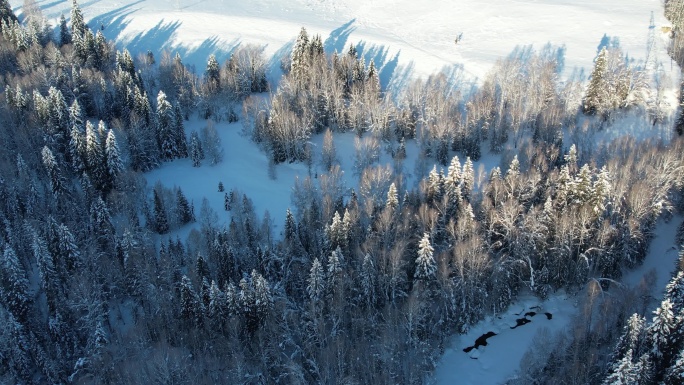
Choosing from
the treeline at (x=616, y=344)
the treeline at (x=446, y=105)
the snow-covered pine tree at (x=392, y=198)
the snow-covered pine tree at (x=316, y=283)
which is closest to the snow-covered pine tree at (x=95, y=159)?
the treeline at (x=446, y=105)

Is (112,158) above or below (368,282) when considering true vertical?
above

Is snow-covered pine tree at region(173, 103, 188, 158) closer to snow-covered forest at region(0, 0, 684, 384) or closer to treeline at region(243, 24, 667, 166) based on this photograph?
snow-covered forest at region(0, 0, 684, 384)

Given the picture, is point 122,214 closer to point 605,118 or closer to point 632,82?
point 605,118

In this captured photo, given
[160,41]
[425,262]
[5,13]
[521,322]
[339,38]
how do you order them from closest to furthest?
1. [425,262]
2. [521,322]
3. [5,13]
4. [339,38]
5. [160,41]

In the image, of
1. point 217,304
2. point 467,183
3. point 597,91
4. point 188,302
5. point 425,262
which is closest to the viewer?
point 217,304

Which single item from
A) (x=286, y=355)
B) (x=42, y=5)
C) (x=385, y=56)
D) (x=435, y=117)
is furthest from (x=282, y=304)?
(x=42, y=5)

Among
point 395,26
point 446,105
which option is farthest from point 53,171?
point 395,26

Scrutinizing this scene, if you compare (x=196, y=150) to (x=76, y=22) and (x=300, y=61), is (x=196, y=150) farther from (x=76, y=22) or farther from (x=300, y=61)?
(x=76, y=22)
